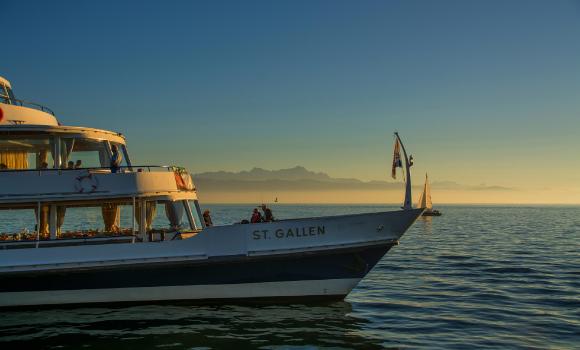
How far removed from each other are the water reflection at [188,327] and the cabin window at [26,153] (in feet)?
12.2

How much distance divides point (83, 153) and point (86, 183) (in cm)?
160

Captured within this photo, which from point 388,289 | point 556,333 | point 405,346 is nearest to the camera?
point 405,346

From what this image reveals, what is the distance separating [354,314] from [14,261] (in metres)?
8.21

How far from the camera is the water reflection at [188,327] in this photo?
10477 mm

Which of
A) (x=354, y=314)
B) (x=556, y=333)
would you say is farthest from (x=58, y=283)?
(x=556, y=333)

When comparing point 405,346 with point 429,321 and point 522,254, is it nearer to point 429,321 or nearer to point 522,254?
point 429,321

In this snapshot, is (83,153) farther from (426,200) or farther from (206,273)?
(426,200)

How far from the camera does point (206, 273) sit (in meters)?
12.8

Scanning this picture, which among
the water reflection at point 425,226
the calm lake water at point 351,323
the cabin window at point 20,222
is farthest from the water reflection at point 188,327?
the water reflection at point 425,226

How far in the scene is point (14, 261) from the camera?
1238 centimetres

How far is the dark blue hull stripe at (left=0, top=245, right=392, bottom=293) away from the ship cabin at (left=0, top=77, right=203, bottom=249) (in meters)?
0.87

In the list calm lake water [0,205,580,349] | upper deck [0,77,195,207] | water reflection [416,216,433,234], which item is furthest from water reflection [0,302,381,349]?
water reflection [416,216,433,234]

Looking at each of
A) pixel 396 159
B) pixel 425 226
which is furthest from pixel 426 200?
pixel 396 159

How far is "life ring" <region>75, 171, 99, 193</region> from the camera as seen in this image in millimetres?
12812
